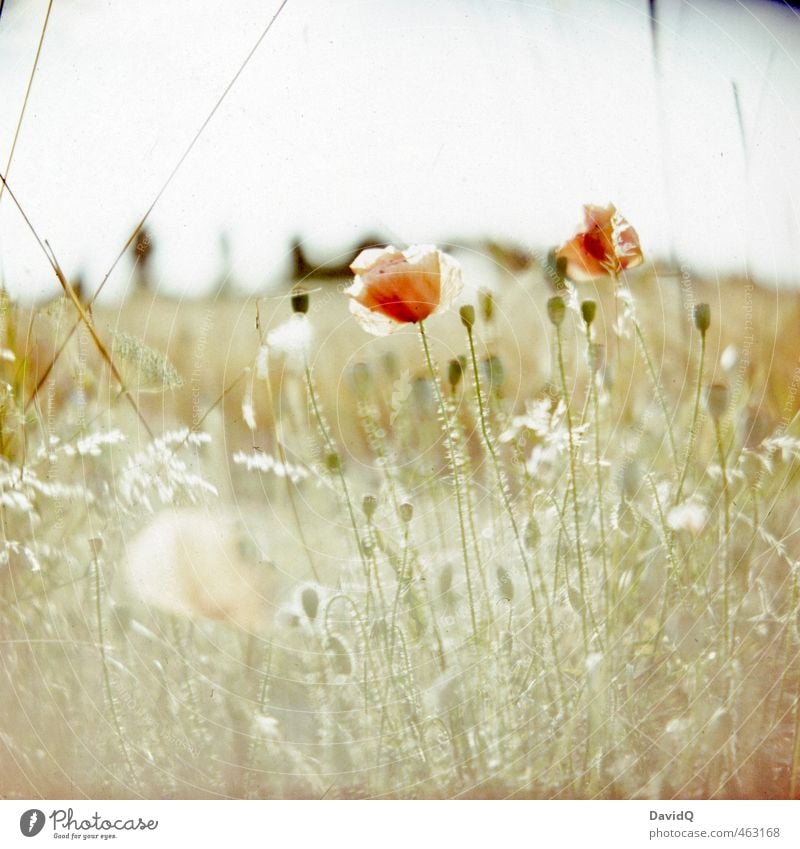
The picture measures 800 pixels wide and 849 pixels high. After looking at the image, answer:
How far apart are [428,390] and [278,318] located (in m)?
0.17

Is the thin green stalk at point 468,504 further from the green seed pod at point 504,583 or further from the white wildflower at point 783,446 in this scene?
the white wildflower at point 783,446

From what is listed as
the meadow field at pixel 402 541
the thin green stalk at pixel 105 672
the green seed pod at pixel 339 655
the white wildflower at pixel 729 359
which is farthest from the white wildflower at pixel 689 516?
the thin green stalk at pixel 105 672

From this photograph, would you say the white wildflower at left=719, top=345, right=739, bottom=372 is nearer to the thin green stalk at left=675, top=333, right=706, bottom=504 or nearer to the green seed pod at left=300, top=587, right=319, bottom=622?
the thin green stalk at left=675, top=333, right=706, bottom=504

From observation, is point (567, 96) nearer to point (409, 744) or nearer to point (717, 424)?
point (717, 424)

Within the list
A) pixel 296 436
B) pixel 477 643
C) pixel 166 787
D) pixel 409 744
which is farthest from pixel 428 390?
pixel 166 787

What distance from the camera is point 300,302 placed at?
89 cm

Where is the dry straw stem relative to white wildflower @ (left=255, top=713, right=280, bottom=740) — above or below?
above

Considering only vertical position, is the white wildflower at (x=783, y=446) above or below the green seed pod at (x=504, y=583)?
above

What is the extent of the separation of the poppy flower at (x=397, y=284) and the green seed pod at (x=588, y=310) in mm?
135

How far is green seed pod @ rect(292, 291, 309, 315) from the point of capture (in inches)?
35.0

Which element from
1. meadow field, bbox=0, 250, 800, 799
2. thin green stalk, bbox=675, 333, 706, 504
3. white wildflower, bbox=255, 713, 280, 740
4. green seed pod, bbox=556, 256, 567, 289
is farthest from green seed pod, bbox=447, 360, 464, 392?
white wildflower, bbox=255, 713, 280, 740

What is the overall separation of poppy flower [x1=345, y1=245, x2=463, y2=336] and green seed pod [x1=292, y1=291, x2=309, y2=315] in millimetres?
46

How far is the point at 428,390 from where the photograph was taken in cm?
90

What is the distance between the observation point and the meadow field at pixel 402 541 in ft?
2.94
